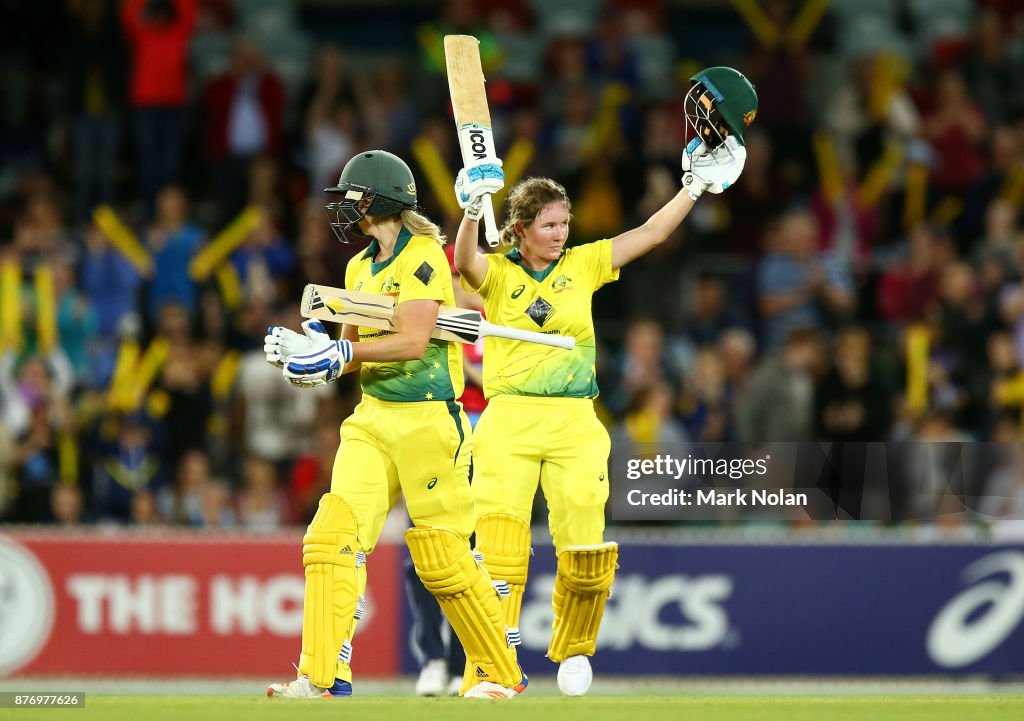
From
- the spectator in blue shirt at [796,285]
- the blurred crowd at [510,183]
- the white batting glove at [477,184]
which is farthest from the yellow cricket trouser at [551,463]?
the spectator in blue shirt at [796,285]

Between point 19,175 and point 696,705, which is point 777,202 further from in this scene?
point 696,705

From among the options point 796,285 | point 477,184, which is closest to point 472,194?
point 477,184

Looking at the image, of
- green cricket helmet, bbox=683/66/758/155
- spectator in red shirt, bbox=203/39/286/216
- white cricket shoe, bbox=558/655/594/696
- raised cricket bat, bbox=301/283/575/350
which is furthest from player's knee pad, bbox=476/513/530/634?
spectator in red shirt, bbox=203/39/286/216

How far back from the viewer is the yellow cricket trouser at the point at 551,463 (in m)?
8.05

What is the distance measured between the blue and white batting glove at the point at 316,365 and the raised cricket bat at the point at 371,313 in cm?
26

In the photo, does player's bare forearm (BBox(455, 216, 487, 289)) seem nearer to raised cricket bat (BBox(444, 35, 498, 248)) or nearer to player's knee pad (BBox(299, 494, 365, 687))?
raised cricket bat (BBox(444, 35, 498, 248))

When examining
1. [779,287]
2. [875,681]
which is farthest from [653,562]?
[779,287]

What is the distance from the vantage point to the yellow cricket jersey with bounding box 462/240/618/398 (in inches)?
318

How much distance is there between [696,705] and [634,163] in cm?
774

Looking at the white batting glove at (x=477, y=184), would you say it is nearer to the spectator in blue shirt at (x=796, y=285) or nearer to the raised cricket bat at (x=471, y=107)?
the raised cricket bat at (x=471, y=107)

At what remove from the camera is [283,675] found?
37.3 ft

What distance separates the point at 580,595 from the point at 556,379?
3.19 feet

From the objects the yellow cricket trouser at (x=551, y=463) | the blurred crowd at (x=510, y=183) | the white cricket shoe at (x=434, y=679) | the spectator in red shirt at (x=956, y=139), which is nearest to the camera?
the yellow cricket trouser at (x=551, y=463)

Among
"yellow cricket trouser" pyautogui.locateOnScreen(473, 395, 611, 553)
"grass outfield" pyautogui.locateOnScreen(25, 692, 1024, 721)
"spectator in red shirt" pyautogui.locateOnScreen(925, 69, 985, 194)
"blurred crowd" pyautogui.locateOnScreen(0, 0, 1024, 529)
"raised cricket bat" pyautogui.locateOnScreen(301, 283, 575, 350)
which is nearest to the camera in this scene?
"grass outfield" pyautogui.locateOnScreen(25, 692, 1024, 721)
